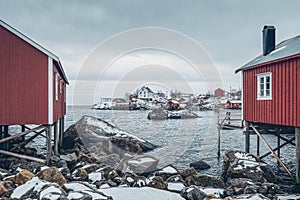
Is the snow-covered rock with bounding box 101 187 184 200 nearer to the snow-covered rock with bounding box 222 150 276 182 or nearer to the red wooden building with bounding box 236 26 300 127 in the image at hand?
the snow-covered rock with bounding box 222 150 276 182

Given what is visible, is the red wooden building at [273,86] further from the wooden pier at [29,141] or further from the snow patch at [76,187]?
the wooden pier at [29,141]

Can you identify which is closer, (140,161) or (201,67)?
(140,161)

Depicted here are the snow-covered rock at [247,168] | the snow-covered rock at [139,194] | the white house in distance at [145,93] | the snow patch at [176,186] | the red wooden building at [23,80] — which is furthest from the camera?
the white house in distance at [145,93]

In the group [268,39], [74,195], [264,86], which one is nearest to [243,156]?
[264,86]

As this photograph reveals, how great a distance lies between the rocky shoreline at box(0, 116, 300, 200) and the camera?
8.76 m

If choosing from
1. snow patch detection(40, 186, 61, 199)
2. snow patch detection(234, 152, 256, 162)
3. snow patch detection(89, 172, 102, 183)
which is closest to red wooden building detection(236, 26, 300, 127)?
snow patch detection(234, 152, 256, 162)

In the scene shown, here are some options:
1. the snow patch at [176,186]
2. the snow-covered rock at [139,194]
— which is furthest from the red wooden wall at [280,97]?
the snow-covered rock at [139,194]

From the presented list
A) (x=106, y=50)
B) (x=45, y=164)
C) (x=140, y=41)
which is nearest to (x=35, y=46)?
(x=45, y=164)

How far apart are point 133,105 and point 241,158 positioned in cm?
6735

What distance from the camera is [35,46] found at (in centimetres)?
1262

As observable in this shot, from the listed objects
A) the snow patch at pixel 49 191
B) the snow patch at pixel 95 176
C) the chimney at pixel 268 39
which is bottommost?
the snow patch at pixel 95 176

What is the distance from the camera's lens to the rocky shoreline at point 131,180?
8.76 metres

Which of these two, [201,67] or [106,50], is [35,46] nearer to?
[106,50]

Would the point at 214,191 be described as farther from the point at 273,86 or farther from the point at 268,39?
the point at 268,39
